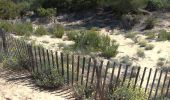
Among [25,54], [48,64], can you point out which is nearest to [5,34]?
[25,54]

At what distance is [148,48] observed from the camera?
14.9 meters

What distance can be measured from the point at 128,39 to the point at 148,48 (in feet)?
7.88

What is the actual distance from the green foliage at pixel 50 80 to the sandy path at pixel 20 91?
195 mm

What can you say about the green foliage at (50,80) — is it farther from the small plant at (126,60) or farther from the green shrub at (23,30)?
the green shrub at (23,30)

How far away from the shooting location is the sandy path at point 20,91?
8.45 m

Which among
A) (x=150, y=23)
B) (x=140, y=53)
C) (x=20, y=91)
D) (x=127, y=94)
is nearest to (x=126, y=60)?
(x=140, y=53)

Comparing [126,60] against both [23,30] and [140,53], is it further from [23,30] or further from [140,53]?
[23,30]

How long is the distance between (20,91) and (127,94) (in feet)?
8.18

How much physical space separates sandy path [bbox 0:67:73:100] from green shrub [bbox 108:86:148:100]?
1.24 m

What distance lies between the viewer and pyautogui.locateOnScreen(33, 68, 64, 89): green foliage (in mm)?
8914

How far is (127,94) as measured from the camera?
25.5 feet

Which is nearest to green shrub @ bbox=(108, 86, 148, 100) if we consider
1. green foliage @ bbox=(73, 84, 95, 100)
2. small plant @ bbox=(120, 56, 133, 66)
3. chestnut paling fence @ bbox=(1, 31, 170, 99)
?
chestnut paling fence @ bbox=(1, 31, 170, 99)

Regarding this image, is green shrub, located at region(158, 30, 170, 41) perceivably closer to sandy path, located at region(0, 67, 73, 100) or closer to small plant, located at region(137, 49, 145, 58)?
small plant, located at region(137, 49, 145, 58)

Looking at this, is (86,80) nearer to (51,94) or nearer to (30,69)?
(51,94)
